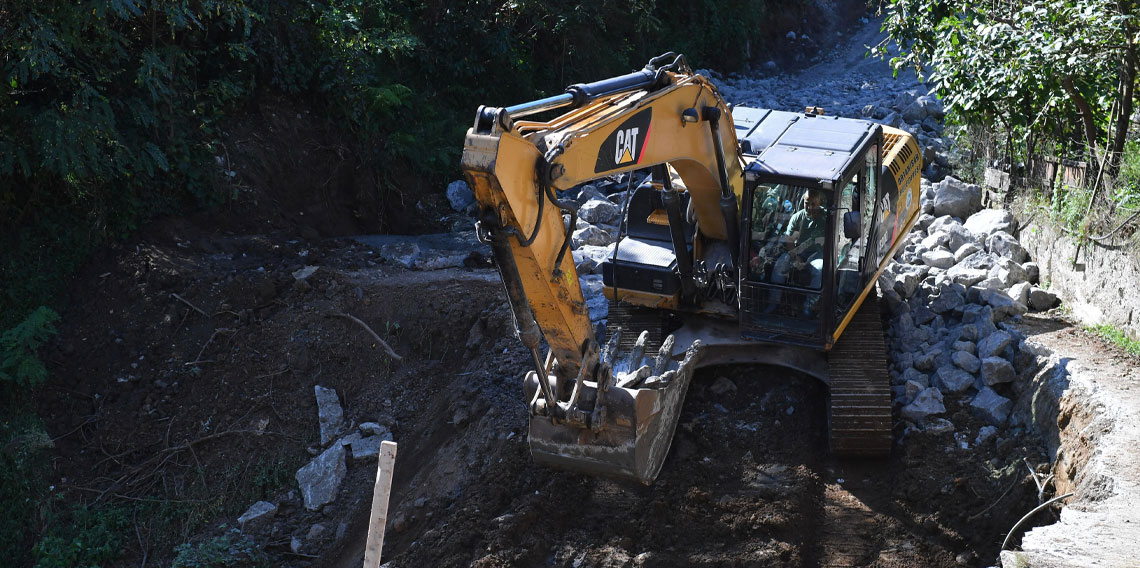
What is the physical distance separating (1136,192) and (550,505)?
234 inches

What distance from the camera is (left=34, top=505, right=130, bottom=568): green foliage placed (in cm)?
748

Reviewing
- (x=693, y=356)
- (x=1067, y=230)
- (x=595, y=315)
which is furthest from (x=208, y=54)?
(x=1067, y=230)

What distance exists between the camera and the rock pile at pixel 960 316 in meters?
7.65

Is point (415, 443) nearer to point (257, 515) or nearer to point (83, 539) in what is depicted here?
point (257, 515)

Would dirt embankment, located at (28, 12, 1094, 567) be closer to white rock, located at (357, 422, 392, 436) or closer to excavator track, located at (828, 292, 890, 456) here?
white rock, located at (357, 422, 392, 436)

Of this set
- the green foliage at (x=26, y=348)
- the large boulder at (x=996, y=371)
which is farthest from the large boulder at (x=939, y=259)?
the green foliage at (x=26, y=348)

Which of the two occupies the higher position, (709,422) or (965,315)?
(965,315)

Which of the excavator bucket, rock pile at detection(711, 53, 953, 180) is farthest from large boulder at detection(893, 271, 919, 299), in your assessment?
rock pile at detection(711, 53, 953, 180)

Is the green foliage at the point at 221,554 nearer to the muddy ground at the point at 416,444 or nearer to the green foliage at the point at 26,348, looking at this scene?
the muddy ground at the point at 416,444

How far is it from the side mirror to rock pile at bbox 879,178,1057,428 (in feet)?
5.01

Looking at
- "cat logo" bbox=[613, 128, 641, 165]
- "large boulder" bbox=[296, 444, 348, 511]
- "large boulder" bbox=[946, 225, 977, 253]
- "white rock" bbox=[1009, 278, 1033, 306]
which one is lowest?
"large boulder" bbox=[296, 444, 348, 511]

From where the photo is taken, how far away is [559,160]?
5031mm

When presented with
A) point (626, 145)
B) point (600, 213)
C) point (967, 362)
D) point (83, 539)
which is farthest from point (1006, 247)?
point (83, 539)

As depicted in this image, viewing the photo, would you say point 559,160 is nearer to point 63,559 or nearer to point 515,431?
point 515,431
